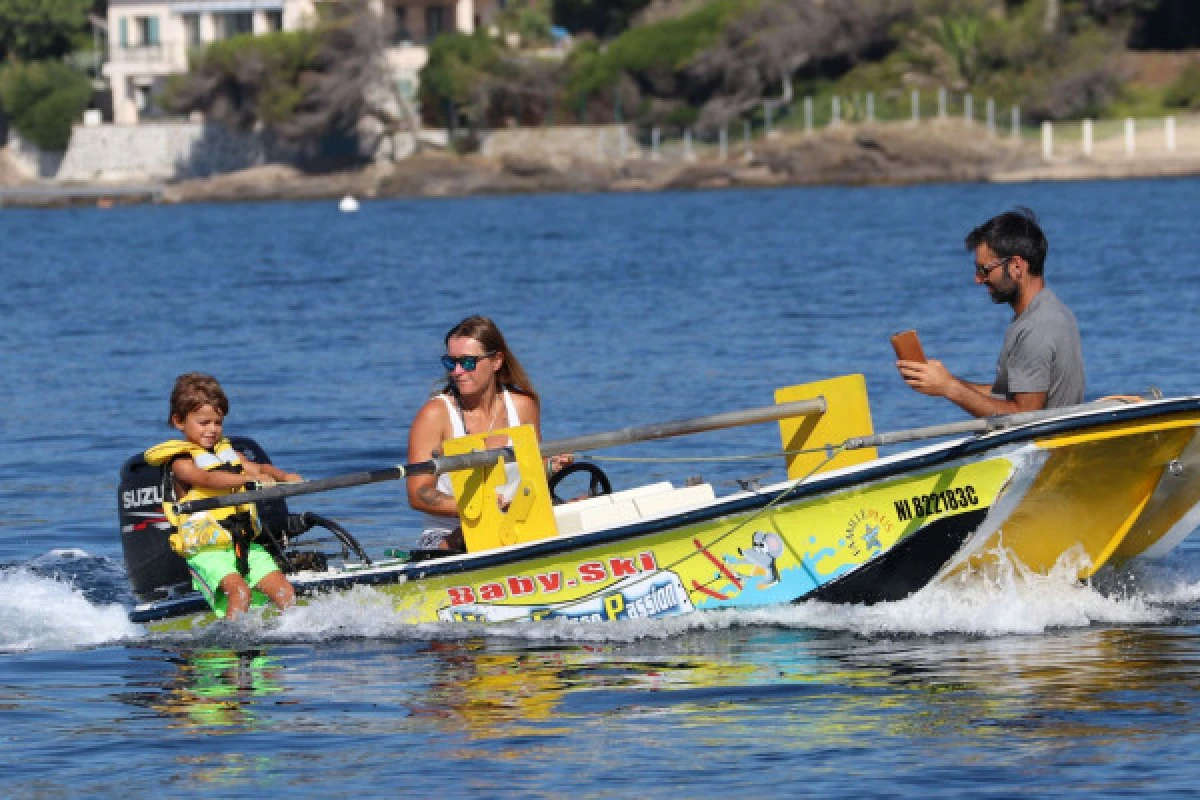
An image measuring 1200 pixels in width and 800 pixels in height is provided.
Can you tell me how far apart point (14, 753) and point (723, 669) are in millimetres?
3150

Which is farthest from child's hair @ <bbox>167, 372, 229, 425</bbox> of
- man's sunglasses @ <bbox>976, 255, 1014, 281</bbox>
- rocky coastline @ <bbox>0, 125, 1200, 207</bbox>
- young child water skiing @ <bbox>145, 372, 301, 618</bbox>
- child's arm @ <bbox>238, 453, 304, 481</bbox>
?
rocky coastline @ <bbox>0, 125, 1200, 207</bbox>

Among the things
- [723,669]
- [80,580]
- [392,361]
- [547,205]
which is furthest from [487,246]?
[723,669]

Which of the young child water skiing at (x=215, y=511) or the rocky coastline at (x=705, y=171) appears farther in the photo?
the rocky coastline at (x=705, y=171)

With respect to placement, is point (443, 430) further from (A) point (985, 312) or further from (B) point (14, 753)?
(A) point (985, 312)

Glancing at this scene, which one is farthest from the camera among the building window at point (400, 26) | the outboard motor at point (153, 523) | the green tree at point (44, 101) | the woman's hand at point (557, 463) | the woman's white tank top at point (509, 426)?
the green tree at point (44, 101)

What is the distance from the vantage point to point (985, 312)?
104 ft

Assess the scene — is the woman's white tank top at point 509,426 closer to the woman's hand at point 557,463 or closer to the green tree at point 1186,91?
the woman's hand at point 557,463

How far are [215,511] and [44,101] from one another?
94521 millimetres

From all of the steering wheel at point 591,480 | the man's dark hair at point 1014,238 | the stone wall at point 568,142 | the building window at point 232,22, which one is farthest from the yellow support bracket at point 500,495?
the building window at point 232,22

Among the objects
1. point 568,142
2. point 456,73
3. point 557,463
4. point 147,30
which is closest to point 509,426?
point 557,463

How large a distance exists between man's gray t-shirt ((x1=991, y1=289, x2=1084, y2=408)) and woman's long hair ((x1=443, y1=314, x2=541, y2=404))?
2.36 meters

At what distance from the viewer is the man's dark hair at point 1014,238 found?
10.0 metres

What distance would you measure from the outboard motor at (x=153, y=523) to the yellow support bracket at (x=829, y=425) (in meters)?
2.58

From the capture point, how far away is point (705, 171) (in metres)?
87.5
